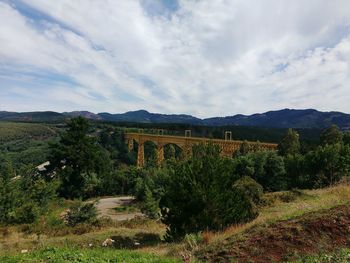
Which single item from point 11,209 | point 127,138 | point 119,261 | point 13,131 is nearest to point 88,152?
point 11,209

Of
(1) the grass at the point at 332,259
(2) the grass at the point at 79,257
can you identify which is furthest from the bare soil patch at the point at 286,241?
(2) the grass at the point at 79,257

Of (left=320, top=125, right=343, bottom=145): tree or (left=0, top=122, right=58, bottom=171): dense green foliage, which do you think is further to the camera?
→ (left=0, top=122, right=58, bottom=171): dense green foliage

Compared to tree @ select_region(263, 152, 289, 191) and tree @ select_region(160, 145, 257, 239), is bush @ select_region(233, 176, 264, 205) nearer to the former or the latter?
tree @ select_region(160, 145, 257, 239)

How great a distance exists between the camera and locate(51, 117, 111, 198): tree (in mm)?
38094

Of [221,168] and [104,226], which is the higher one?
[221,168]

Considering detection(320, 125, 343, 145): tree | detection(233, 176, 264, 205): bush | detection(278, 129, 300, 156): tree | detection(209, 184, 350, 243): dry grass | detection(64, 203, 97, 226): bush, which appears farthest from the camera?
detection(278, 129, 300, 156): tree

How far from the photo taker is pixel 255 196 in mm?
17906

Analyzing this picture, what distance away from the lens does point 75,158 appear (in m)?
38.1

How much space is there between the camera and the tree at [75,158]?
38094 millimetres

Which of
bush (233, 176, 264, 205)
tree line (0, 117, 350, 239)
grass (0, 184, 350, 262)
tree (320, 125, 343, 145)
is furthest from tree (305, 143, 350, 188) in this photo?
bush (233, 176, 264, 205)

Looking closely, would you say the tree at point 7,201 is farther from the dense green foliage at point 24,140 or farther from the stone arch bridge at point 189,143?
the dense green foliage at point 24,140

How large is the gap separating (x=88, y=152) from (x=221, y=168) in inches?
1124

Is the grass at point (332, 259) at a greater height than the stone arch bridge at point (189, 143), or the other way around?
the grass at point (332, 259)

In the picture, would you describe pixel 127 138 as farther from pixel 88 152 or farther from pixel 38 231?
pixel 38 231
